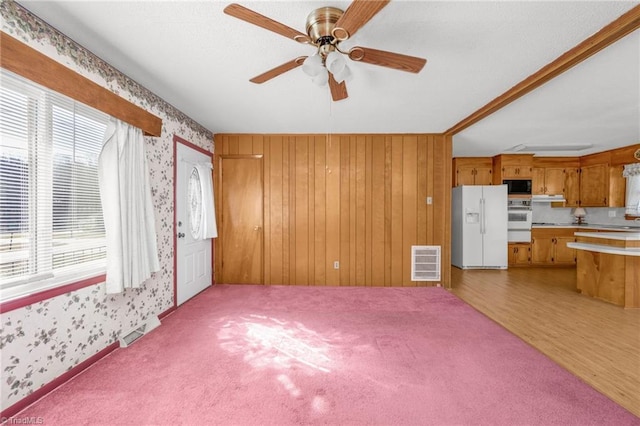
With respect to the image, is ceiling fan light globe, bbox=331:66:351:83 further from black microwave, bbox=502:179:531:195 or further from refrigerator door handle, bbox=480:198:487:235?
black microwave, bbox=502:179:531:195

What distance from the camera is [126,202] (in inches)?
82.8

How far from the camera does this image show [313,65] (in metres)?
1.46

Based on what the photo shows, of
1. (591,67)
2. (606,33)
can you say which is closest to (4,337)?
(606,33)

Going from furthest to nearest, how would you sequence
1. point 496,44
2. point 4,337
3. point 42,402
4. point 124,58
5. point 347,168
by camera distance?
point 347,168
point 124,58
point 496,44
point 42,402
point 4,337

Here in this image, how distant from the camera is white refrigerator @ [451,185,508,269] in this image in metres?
4.90

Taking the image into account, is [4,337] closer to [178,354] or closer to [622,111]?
[178,354]

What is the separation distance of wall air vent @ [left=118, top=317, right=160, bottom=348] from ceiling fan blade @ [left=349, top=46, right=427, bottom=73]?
2844mm

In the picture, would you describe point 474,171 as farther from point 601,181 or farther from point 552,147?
point 601,181

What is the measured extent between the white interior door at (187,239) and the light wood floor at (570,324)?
3624mm

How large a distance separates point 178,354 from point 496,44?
337 centimetres

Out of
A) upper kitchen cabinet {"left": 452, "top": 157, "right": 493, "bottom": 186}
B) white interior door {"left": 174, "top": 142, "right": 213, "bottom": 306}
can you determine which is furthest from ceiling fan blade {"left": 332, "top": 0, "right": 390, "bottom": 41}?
A: upper kitchen cabinet {"left": 452, "top": 157, "right": 493, "bottom": 186}

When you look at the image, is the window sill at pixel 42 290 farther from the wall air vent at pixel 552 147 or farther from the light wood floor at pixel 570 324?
the wall air vent at pixel 552 147

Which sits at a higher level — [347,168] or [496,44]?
[496,44]

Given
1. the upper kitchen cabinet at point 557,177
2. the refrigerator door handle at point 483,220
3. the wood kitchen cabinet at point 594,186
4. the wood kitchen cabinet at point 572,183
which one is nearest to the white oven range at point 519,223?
the upper kitchen cabinet at point 557,177
